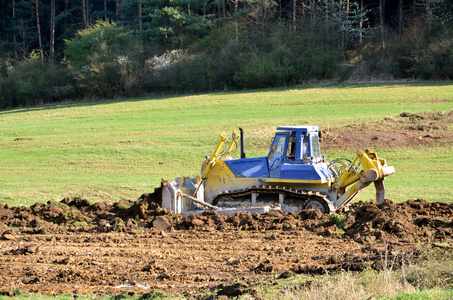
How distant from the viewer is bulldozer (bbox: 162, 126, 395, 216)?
546 inches

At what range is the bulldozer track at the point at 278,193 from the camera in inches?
548

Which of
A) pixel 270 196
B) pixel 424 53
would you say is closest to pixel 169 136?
pixel 270 196

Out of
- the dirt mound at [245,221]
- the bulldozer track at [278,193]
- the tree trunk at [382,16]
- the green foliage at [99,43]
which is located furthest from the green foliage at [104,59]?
the bulldozer track at [278,193]

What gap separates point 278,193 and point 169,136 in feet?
55.8

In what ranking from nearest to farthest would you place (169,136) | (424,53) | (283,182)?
(283,182) → (169,136) → (424,53)

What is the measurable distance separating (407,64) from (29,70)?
39.1m

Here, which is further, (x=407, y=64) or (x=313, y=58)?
(x=313, y=58)

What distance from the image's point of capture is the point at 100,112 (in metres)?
43.8

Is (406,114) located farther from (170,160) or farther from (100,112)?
(100,112)

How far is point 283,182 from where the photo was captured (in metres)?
14.2

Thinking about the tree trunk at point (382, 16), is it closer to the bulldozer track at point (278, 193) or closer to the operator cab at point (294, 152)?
the operator cab at point (294, 152)

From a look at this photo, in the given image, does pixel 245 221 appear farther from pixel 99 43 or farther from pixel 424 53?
pixel 99 43

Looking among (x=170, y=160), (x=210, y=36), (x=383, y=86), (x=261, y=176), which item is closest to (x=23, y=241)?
(x=261, y=176)

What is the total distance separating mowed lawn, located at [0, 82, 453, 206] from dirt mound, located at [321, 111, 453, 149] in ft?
2.82
